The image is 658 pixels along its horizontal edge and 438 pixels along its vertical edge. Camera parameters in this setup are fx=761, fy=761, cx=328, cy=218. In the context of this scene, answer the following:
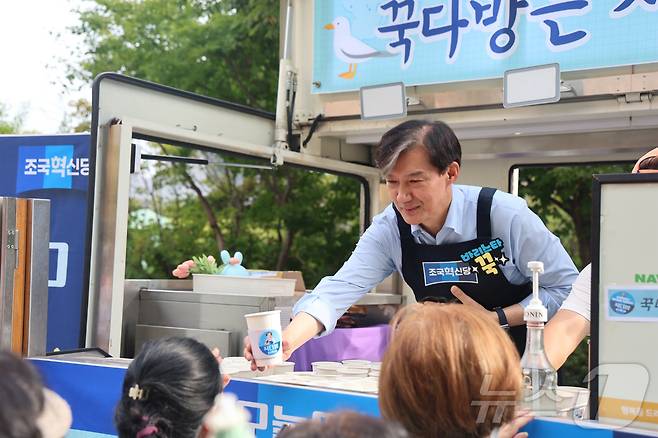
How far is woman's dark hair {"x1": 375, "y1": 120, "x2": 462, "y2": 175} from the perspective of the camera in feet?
6.96

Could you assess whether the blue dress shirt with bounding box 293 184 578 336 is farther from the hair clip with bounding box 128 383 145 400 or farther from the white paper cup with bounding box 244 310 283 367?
the hair clip with bounding box 128 383 145 400

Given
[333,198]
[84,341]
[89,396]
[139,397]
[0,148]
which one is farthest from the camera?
[333,198]

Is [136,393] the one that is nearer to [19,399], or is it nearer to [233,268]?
[19,399]

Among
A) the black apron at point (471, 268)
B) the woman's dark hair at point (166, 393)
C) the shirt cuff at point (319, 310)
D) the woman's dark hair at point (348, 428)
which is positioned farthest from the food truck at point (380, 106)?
the woman's dark hair at point (348, 428)

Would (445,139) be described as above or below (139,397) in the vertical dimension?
above

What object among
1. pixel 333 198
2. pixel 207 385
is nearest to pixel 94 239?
pixel 207 385

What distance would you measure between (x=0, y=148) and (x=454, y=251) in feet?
8.44

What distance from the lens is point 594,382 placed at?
4.77ft

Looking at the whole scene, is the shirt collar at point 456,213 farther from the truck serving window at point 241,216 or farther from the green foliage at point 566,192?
the truck serving window at point 241,216

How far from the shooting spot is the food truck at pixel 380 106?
3059 millimetres

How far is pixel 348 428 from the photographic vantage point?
0.83 meters

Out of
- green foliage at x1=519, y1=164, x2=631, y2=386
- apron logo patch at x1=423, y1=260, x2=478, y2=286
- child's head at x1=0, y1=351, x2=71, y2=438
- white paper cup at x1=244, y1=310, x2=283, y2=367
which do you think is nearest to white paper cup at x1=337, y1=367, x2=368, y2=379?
white paper cup at x1=244, y1=310, x2=283, y2=367

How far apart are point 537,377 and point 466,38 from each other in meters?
2.34

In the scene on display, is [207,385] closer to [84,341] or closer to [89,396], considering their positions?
[89,396]
